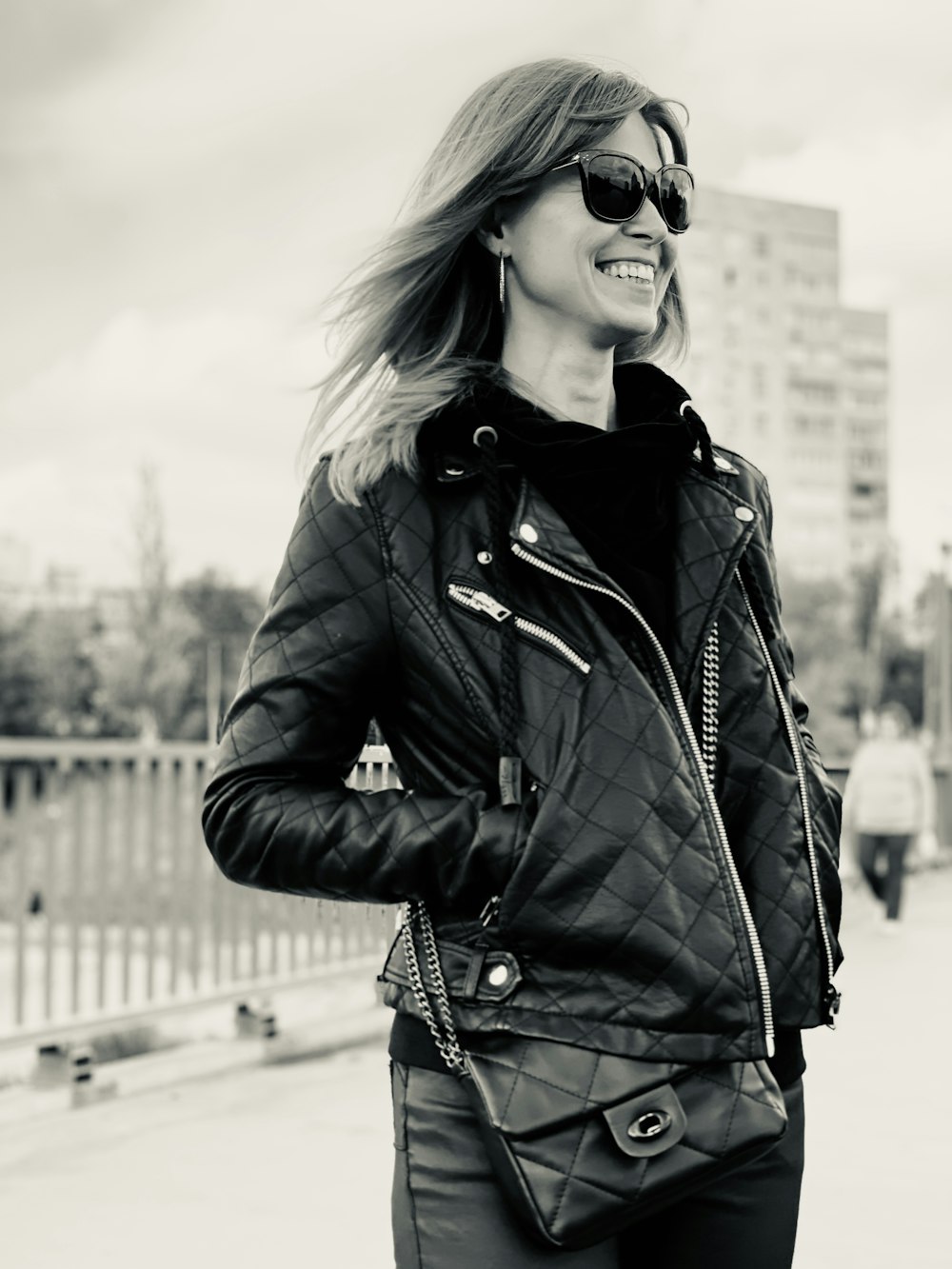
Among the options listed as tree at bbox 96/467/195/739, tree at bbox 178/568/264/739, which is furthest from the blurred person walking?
tree at bbox 178/568/264/739

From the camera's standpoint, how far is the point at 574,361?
6.63 ft

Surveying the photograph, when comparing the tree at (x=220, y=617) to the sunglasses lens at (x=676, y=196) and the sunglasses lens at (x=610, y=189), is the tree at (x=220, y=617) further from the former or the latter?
the sunglasses lens at (x=610, y=189)

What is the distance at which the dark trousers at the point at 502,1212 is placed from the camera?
5.56ft

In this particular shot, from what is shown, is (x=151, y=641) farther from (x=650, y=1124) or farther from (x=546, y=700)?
(x=650, y=1124)

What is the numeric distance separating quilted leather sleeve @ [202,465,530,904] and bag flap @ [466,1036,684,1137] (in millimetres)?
175

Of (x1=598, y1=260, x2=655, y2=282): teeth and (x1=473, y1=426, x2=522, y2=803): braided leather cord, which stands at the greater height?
(x1=598, y1=260, x2=655, y2=282): teeth

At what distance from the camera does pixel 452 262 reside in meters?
2.09

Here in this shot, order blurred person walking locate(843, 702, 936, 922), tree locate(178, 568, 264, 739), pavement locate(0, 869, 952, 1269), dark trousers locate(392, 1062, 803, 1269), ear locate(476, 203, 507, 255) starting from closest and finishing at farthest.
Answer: dark trousers locate(392, 1062, 803, 1269)
ear locate(476, 203, 507, 255)
pavement locate(0, 869, 952, 1269)
blurred person walking locate(843, 702, 936, 922)
tree locate(178, 568, 264, 739)

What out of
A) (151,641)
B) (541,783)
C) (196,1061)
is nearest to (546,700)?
(541,783)

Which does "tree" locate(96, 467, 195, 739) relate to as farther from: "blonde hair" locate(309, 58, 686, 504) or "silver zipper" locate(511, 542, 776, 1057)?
"silver zipper" locate(511, 542, 776, 1057)

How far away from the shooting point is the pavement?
14.5ft

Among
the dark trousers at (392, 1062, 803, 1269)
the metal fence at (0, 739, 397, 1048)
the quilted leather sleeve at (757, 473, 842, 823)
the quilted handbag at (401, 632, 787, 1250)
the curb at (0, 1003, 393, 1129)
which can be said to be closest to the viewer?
the quilted handbag at (401, 632, 787, 1250)

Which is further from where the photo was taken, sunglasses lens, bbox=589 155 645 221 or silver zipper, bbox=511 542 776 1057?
sunglasses lens, bbox=589 155 645 221

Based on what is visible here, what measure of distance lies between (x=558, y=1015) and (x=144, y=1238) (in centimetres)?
322
